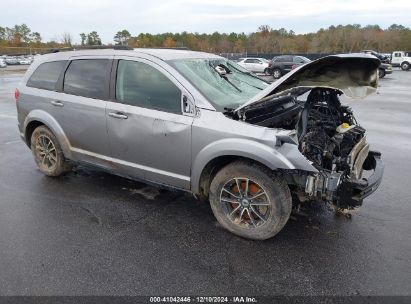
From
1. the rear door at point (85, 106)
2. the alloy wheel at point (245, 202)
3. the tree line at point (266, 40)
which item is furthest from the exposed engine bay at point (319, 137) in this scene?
the tree line at point (266, 40)

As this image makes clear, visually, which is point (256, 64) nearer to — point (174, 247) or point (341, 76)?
point (341, 76)

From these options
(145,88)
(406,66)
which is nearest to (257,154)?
(145,88)

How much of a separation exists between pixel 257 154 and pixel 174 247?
122cm

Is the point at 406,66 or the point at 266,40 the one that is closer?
the point at 406,66

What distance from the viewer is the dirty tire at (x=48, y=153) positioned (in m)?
5.12

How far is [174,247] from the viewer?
3.54m

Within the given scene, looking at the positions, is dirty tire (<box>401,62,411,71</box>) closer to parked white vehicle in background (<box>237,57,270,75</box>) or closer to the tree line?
parked white vehicle in background (<box>237,57,270,75</box>)

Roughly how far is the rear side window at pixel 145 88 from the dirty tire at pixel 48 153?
152 centimetres

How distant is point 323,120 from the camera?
153 inches

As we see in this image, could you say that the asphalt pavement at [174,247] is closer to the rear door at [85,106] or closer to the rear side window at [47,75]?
the rear door at [85,106]

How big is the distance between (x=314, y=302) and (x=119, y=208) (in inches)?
98.8

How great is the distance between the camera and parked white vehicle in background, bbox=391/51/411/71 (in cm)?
4091

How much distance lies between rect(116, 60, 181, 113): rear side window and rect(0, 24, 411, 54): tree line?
3021 inches

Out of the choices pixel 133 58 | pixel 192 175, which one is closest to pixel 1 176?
pixel 133 58
